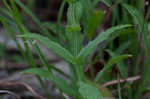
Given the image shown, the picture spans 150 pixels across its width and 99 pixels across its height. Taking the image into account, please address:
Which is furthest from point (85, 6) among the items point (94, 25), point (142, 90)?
point (142, 90)

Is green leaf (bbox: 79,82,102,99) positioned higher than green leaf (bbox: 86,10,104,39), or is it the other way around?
green leaf (bbox: 86,10,104,39)

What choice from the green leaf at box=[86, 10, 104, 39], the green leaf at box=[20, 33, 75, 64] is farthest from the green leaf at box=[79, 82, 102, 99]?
the green leaf at box=[86, 10, 104, 39]

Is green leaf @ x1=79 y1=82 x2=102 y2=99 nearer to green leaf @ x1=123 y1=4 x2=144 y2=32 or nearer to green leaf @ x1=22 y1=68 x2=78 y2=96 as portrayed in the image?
green leaf @ x1=22 y1=68 x2=78 y2=96

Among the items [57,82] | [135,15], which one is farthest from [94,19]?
[57,82]

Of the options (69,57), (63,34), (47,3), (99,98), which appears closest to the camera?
(99,98)

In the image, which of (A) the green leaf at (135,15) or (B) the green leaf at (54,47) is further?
(A) the green leaf at (135,15)

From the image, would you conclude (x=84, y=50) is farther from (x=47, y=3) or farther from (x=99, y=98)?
(x=47, y=3)

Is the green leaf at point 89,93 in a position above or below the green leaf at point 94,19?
below

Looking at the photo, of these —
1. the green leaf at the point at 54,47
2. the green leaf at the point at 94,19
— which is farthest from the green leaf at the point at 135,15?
the green leaf at the point at 54,47

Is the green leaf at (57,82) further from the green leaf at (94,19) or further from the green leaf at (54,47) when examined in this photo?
the green leaf at (94,19)

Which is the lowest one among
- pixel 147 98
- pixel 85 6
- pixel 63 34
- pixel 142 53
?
pixel 147 98

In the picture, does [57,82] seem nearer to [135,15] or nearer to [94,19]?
[94,19]
